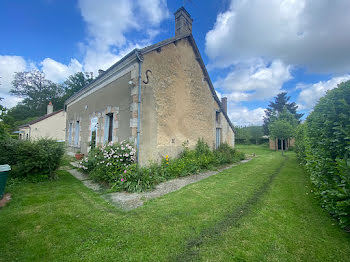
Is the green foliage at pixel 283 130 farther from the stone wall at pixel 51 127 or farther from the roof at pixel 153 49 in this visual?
the stone wall at pixel 51 127

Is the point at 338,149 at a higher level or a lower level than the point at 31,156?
higher

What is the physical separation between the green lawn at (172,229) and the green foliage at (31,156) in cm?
99

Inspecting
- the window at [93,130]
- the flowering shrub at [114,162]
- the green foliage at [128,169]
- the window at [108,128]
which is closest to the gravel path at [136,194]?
the green foliage at [128,169]

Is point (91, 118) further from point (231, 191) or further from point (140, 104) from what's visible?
point (231, 191)

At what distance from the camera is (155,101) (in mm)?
6496

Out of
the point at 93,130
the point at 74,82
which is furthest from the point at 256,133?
the point at 74,82

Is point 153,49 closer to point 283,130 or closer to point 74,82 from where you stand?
point 283,130

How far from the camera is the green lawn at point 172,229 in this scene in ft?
7.25


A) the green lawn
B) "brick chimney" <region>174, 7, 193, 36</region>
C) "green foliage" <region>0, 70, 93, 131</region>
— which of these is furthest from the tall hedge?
"green foliage" <region>0, 70, 93, 131</region>

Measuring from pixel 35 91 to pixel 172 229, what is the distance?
4244 centimetres

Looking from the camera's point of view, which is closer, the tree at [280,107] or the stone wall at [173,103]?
the stone wall at [173,103]

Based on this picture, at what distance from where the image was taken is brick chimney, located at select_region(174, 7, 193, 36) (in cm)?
827

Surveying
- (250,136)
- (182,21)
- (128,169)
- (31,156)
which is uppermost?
(182,21)

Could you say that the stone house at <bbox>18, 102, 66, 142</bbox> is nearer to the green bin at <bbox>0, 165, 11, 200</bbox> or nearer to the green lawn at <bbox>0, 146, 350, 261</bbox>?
the green bin at <bbox>0, 165, 11, 200</bbox>
